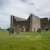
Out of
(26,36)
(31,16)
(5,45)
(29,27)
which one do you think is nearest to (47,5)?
Result: (31,16)

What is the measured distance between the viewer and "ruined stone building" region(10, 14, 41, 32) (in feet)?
5.67

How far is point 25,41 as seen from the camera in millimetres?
1763

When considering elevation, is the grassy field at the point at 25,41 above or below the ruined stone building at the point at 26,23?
below

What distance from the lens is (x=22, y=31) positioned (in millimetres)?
1766

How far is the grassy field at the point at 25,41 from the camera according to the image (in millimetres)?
1685

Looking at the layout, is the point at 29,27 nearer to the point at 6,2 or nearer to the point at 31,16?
the point at 31,16

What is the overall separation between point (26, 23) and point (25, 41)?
0.25 meters

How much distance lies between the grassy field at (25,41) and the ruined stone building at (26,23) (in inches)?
2.4

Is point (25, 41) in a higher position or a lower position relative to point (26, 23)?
lower

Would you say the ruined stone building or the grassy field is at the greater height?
the ruined stone building

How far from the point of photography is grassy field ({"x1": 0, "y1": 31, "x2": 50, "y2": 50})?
5.53 feet

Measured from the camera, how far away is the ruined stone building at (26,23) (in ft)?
5.67

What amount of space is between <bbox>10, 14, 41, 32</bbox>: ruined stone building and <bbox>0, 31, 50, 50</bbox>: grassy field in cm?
6

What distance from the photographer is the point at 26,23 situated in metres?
1.76
